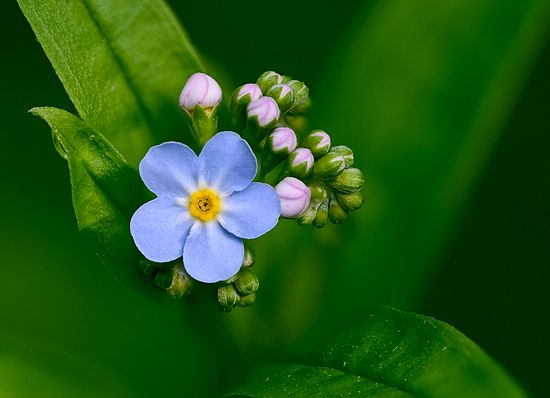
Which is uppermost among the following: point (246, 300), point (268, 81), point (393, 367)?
point (268, 81)

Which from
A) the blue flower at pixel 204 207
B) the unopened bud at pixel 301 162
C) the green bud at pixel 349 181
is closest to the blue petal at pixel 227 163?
the blue flower at pixel 204 207

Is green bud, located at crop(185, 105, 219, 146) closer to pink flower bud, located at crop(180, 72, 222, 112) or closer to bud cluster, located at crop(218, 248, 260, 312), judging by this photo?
pink flower bud, located at crop(180, 72, 222, 112)

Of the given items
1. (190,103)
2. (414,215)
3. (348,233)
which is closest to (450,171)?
(414,215)

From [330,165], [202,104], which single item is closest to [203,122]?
[202,104]

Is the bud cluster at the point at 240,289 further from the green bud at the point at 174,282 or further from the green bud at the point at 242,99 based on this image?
the green bud at the point at 242,99

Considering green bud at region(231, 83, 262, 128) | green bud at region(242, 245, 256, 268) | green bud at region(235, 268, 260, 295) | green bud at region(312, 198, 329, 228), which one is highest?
green bud at region(231, 83, 262, 128)

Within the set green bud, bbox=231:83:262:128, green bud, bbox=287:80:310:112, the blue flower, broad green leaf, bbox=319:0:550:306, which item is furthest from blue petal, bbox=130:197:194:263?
broad green leaf, bbox=319:0:550:306

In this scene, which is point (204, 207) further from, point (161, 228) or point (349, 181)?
point (349, 181)

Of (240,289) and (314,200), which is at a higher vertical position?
(314,200)
